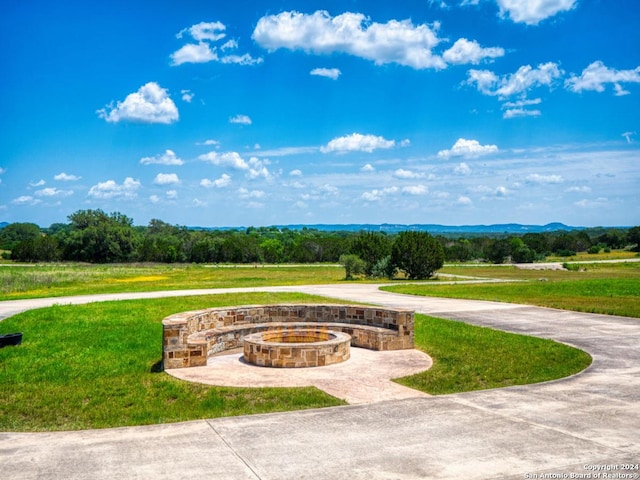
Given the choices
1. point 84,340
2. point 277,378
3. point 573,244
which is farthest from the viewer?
point 573,244

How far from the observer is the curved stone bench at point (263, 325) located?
9.77 meters

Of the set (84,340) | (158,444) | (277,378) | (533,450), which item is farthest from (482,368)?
(84,340)

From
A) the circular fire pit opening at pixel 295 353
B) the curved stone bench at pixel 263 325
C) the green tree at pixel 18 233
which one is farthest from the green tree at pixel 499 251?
the green tree at pixel 18 233

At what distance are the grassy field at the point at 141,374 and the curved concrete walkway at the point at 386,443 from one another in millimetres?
713

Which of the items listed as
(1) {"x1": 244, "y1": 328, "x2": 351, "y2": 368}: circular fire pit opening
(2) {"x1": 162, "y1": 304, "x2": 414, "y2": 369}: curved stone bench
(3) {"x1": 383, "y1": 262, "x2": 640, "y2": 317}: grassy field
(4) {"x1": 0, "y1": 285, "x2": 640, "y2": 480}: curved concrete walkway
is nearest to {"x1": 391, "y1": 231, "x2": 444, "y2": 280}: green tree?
(3) {"x1": 383, "y1": 262, "x2": 640, "y2": 317}: grassy field

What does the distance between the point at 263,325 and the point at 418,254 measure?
101ft

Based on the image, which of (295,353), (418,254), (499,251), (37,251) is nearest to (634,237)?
(499,251)

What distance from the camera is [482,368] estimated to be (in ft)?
32.2

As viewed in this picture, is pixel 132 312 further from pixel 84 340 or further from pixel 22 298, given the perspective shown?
pixel 22 298

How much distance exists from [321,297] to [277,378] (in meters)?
13.9

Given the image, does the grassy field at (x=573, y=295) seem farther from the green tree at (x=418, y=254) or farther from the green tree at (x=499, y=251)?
the green tree at (x=499, y=251)

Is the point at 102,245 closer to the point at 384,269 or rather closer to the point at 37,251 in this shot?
the point at 37,251

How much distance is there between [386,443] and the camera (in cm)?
584

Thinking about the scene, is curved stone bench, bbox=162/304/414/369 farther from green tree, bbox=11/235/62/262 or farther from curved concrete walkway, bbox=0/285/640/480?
green tree, bbox=11/235/62/262
